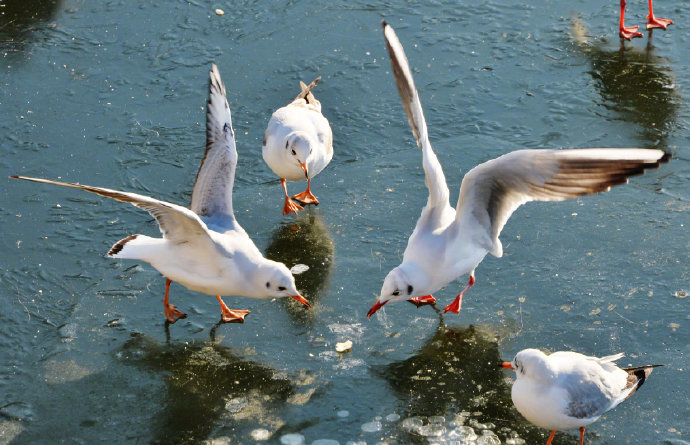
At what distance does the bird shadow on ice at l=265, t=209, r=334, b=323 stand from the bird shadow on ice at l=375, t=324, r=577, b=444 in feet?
2.89

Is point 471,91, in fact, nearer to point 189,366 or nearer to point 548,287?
point 548,287

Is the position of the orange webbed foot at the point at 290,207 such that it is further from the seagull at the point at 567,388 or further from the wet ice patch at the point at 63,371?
the seagull at the point at 567,388

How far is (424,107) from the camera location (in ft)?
27.7

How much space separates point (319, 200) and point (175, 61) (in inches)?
117

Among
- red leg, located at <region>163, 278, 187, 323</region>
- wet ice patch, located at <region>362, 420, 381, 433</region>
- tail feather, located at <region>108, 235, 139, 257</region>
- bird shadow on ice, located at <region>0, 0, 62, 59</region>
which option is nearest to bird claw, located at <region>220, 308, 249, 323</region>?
red leg, located at <region>163, 278, 187, 323</region>

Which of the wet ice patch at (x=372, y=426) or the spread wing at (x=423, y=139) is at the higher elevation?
the spread wing at (x=423, y=139)

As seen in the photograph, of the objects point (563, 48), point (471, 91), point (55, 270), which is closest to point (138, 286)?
point (55, 270)

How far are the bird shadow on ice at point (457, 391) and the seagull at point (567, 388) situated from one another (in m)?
0.22

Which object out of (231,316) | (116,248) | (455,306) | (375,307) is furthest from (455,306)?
(116,248)

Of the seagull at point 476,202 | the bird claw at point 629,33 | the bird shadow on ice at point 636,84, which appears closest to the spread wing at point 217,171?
the seagull at point 476,202

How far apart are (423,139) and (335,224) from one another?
4.15 feet

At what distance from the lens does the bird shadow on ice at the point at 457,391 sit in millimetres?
4883

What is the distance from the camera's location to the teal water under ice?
510 centimetres

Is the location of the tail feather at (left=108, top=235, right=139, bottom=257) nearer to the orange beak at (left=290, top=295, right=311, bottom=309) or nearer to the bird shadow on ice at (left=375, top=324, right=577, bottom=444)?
the orange beak at (left=290, top=295, right=311, bottom=309)
